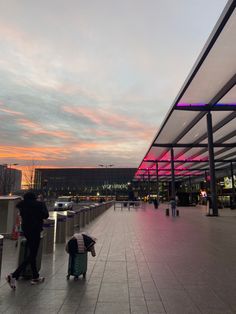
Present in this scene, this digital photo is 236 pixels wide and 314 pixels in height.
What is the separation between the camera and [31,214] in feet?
20.1

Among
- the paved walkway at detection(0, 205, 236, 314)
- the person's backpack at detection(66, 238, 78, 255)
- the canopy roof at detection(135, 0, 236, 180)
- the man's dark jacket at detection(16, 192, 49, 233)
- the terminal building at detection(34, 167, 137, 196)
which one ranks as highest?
the terminal building at detection(34, 167, 137, 196)

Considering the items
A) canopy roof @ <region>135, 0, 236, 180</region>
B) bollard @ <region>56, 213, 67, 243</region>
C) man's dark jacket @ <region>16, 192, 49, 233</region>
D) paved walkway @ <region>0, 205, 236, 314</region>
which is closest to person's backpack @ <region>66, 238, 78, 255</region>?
paved walkway @ <region>0, 205, 236, 314</region>

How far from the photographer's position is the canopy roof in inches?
596

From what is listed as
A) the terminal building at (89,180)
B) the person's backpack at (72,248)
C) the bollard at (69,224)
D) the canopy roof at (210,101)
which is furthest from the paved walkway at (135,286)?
the terminal building at (89,180)

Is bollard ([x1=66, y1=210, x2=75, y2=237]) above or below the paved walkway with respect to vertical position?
above

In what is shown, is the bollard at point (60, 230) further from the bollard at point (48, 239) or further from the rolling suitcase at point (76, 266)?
the rolling suitcase at point (76, 266)

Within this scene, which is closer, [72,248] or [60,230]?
[72,248]

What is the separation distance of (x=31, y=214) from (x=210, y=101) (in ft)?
68.6

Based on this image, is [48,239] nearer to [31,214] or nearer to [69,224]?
[31,214]

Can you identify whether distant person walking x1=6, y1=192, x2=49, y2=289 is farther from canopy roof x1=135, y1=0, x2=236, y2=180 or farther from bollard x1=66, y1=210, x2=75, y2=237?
canopy roof x1=135, y1=0, x2=236, y2=180

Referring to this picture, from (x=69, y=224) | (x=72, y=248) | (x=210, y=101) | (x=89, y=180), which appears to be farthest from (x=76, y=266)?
(x=89, y=180)

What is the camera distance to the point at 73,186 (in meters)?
145

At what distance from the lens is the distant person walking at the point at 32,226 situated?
5938mm

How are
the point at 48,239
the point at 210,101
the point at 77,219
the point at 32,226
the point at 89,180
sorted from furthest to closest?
the point at 89,180 → the point at 210,101 → the point at 77,219 → the point at 48,239 → the point at 32,226
